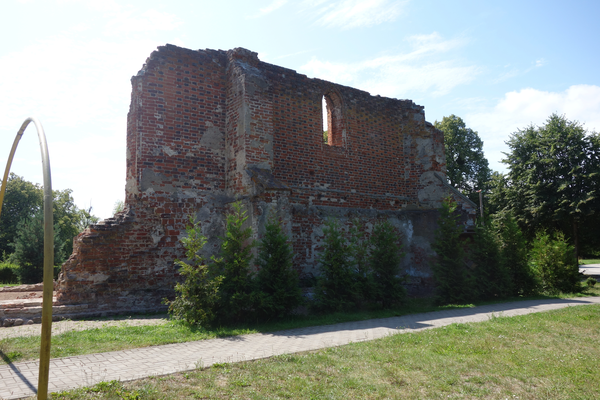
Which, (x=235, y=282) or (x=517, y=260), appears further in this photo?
(x=517, y=260)

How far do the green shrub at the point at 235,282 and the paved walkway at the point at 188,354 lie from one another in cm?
91

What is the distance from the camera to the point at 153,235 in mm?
9391

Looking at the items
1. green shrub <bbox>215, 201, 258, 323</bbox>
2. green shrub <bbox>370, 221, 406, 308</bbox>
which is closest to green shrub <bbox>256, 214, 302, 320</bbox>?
green shrub <bbox>215, 201, 258, 323</bbox>

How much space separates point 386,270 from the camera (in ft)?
31.8

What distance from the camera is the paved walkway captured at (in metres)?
4.21

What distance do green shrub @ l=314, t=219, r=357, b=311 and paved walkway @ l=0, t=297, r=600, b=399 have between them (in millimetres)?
950

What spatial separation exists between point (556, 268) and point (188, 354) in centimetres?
1261

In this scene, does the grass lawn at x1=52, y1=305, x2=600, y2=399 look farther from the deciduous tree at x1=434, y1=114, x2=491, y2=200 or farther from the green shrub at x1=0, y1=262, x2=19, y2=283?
the deciduous tree at x1=434, y1=114, x2=491, y2=200

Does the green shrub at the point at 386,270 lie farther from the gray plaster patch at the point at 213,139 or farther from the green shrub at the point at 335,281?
the gray plaster patch at the point at 213,139

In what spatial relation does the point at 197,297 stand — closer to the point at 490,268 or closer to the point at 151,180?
the point at 151,180

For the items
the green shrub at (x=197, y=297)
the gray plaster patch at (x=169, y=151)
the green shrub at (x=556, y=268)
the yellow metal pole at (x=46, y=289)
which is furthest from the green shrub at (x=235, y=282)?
the green shrub at (x=556, y=268)

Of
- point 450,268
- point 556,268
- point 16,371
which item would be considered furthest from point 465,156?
point 16,371

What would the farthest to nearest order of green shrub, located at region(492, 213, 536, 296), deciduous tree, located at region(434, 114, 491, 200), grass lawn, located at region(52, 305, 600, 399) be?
deciduous tree, located at region(434, 114, 491, 200)
green shrub, located at region(492, 213, 536, 296)
grass lawn, located at region(52, 305, 600, 399)

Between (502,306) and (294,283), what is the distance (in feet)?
18.6
